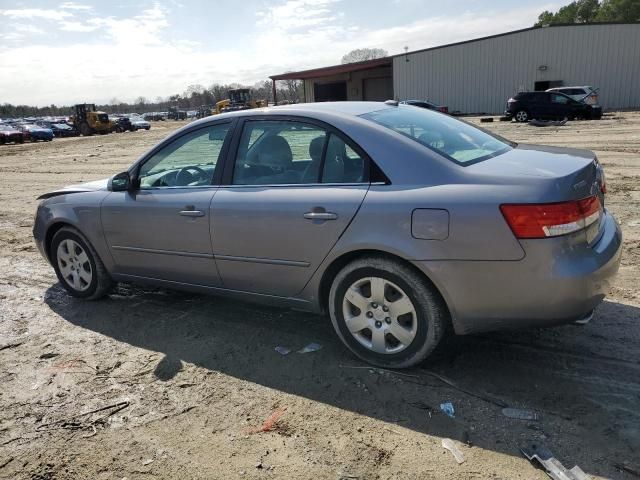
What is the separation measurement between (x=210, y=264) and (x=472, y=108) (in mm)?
37258

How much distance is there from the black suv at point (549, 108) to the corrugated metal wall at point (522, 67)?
38.7 ft

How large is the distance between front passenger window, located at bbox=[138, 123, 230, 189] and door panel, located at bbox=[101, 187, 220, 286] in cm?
12

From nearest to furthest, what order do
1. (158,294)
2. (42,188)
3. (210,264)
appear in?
(210,264)
(158,294)
(42,188)

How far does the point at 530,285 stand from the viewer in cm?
283

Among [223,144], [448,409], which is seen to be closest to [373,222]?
[448,409]

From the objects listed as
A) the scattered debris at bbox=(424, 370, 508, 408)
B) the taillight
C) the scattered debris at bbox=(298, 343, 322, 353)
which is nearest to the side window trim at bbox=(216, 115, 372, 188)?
the taillight

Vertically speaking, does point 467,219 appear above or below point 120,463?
above

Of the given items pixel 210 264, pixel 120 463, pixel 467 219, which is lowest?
pixel 120 463

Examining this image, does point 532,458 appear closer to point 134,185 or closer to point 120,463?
point 120,463

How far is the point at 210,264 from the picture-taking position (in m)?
3.95

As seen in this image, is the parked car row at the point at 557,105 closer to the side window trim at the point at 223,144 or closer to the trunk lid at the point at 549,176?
the side window trim at the point at 223,144

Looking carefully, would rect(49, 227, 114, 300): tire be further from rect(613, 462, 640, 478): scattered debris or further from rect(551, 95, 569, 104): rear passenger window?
rect(551, 95, 569, 104): rear passenger window

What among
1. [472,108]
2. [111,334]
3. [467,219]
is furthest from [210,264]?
[472,108]

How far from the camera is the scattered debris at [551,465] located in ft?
7.76
